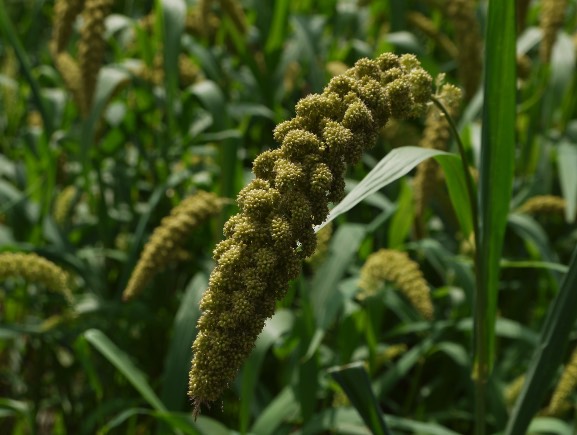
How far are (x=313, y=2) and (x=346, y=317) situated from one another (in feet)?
9.04

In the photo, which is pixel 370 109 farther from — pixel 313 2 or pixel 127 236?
pixel 313 2

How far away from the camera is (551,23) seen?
3.78m

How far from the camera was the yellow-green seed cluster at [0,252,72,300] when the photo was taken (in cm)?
297

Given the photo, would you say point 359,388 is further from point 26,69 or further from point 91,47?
point 26,69

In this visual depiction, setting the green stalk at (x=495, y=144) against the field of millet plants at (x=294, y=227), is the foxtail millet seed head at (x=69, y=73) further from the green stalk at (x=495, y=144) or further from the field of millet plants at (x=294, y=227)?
the green stalk at (x=495, y=144)

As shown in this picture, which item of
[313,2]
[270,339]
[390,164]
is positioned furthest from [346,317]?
[313,2]

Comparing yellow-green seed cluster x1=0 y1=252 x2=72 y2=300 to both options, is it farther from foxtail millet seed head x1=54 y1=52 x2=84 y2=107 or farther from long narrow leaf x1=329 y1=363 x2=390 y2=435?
long narrow leaf x1=329 y1=363 x2=390 y2=435

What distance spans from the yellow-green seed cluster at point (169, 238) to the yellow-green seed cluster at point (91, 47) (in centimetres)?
56

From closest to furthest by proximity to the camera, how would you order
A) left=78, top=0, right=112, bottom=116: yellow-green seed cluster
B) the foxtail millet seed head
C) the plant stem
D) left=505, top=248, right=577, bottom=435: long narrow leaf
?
the plant stem → left=505, top=248, right=577, bottom=435: long narrow leaf → left=78, top=0, right=112, bottom=116: yellow-green seed cluster → the foxtail millet seed head

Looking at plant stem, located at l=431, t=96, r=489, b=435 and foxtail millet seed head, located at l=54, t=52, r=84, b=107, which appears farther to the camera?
foxtail millet seed head, located at l=54, t=52, r=84, b=107

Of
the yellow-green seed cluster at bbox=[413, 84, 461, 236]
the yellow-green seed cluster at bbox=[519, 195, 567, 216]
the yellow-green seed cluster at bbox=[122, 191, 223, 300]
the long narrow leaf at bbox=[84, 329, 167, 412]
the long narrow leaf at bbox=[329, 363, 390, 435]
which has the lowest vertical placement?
the long narrow leaf at bbox=[84, 329, 167, 412]

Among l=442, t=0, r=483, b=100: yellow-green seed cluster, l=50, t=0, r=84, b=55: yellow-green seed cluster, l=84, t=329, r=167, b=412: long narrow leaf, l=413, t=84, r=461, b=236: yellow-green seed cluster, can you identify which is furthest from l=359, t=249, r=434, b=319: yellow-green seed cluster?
l=50, t=0, r=84, b=55: yellow-green seed cluster

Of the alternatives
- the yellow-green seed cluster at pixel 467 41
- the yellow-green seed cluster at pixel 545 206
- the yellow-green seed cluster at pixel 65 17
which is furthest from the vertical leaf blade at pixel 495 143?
the yellow-green seed cluster at pixel 65 17

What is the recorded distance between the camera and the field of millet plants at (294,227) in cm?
188
